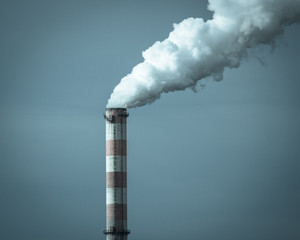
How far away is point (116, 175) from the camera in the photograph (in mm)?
166375

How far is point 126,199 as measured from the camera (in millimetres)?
166750

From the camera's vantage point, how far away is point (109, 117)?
547ft

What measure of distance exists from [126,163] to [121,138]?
1.86 meters

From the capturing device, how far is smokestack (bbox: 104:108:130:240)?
6535 inches

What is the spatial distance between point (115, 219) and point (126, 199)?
1757 mm

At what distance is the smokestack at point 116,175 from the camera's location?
545 feet

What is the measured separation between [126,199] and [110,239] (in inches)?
124

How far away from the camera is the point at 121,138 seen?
16675 centimetres

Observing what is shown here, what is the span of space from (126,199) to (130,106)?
664cm

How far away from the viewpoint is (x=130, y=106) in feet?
549

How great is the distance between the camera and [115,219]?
166000 millimetres

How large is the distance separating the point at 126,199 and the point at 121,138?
14.3 feet

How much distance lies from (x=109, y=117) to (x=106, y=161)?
10.3 feet
